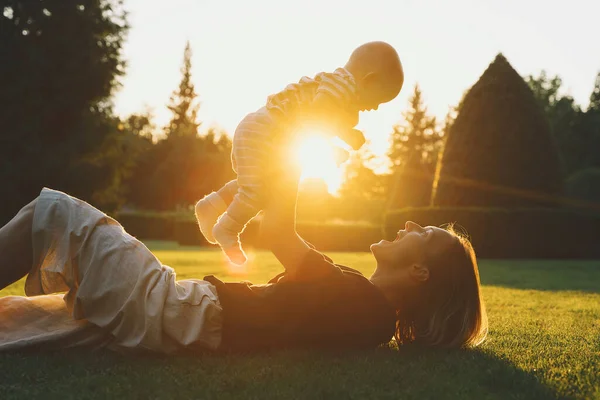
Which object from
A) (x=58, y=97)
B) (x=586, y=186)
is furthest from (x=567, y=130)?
(x=58, y=97)

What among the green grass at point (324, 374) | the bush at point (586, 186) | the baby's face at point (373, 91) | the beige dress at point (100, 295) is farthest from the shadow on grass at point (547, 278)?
the bush at point (586, 186)

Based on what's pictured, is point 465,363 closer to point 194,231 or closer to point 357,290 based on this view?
point 357,290

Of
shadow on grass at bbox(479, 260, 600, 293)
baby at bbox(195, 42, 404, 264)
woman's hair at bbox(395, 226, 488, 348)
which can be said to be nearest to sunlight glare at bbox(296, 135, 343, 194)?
baby at bbox(195, 42, 404, 264)

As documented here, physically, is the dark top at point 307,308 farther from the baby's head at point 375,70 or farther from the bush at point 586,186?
the bush at point 586,186

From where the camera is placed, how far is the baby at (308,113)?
319 cm

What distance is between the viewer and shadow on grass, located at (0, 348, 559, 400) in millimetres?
2420

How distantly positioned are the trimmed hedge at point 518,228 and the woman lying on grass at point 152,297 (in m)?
13.9

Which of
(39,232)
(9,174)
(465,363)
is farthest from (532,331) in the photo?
(9,174)

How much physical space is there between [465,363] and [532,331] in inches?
63.5

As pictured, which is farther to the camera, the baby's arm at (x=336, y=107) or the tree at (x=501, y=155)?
the tree at (x=501, y=155)

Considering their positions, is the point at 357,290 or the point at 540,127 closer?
the point at 357,290

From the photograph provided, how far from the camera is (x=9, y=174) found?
2186 cm

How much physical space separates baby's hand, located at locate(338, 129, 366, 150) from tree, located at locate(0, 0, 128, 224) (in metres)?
21.6

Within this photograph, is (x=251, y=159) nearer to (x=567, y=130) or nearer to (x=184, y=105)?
(x=567, y=130)
